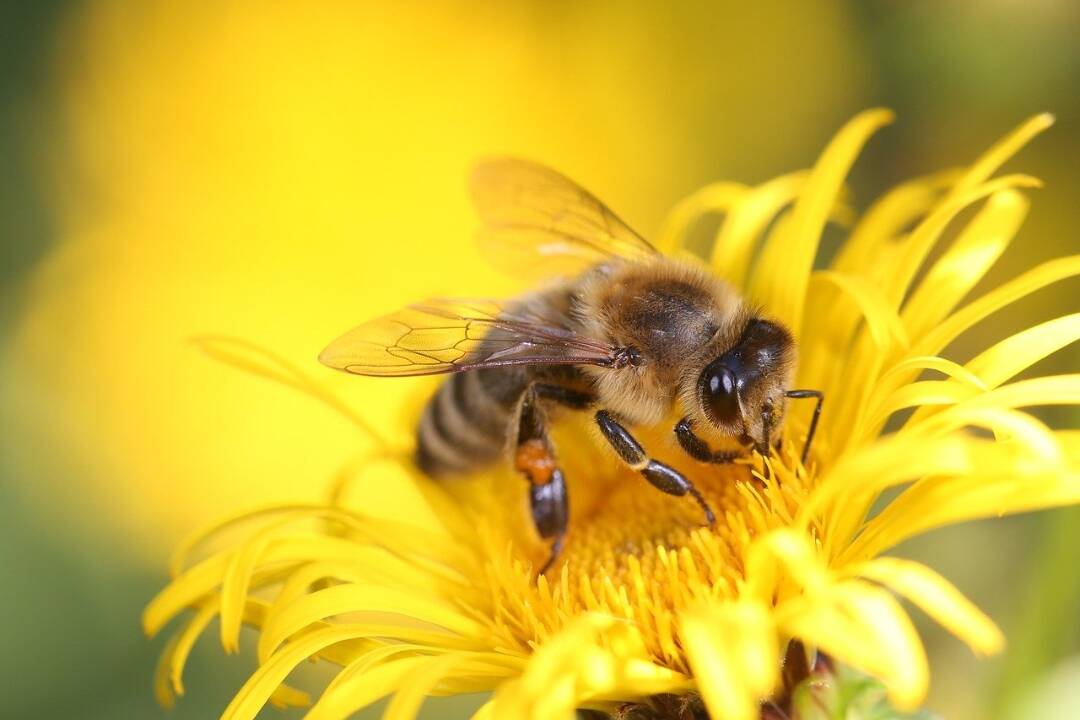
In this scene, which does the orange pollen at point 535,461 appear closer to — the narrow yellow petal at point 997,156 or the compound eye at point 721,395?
the compound eye at point 721,395

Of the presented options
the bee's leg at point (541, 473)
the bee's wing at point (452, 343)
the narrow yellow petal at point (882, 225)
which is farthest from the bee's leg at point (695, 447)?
the narrow yellow petal at point (882, 225)

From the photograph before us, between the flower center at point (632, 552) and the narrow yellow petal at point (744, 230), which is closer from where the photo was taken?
the flower center at point (632, 552)

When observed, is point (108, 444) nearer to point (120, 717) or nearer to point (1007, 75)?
point (120, 717)

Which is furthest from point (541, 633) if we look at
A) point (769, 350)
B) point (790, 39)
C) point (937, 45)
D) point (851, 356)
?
point (790, 39)

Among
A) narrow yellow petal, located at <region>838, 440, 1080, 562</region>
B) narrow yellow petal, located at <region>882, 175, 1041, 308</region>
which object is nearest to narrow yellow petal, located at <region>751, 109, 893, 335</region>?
narrow yellow petal, located at <region>882, 175, 1041, 308</region>

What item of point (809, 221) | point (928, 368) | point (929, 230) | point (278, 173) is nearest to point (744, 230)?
point (809, 221)

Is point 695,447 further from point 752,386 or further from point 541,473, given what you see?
point 541,473

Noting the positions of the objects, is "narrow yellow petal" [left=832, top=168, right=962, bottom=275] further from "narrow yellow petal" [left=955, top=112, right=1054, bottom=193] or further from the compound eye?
the compound eye
